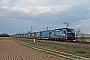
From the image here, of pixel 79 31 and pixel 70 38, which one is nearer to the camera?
pixel 70 38

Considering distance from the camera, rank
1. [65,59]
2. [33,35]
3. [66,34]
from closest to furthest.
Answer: [65,59]
[66,34]
[33,35]

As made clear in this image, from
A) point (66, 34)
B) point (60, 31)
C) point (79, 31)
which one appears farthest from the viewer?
point (79, 31)

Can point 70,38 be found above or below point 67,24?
below

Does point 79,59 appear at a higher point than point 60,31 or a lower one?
lower

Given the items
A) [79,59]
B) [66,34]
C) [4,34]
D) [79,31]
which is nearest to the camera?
[79,59]

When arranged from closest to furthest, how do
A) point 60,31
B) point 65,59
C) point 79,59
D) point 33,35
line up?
point 79,59
point 65,59
point 60,31
point 33,35

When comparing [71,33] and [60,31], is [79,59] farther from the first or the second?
[60,31]

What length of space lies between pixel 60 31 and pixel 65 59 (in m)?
30.8

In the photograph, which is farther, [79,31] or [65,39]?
[79,31]

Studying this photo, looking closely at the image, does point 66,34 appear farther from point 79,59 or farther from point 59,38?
point 79,59

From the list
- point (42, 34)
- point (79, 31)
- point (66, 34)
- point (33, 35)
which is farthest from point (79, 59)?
point (33, 35)

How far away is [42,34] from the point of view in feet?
240

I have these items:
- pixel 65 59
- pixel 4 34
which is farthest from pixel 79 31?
pixel 4 34

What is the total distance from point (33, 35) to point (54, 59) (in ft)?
246
